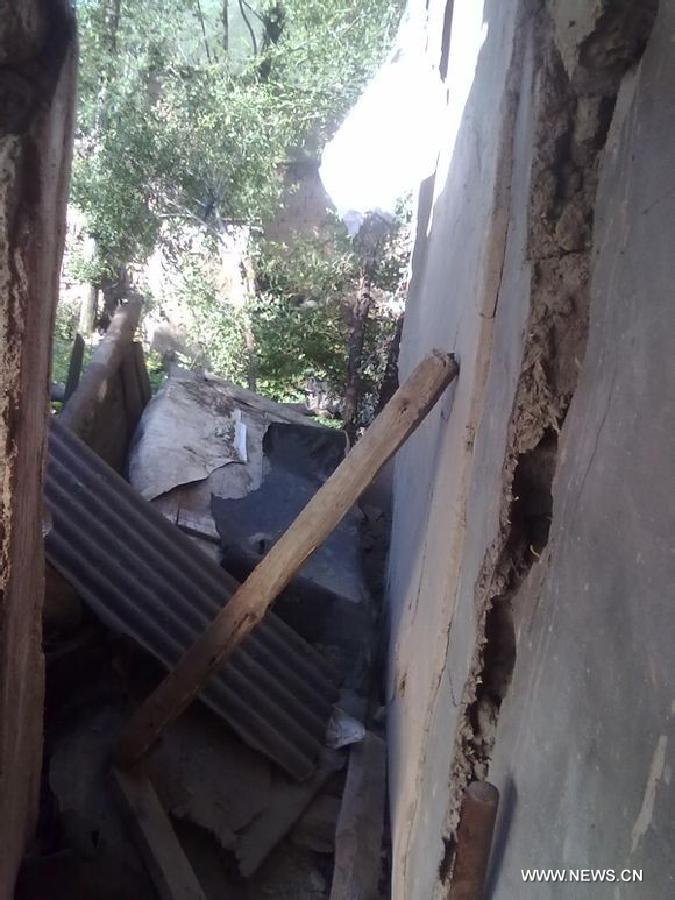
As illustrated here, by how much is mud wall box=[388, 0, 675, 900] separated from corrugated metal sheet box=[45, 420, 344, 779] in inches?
33.5

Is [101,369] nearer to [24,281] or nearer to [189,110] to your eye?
[24,281]

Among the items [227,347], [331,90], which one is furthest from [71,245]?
[331,90]

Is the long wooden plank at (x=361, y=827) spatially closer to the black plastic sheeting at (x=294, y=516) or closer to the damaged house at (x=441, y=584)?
the damaged house at (x=441, y=584)

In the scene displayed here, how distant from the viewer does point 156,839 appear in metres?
2.18

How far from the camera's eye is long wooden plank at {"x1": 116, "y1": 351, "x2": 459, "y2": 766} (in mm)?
2010

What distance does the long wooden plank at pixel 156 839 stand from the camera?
6.88ft

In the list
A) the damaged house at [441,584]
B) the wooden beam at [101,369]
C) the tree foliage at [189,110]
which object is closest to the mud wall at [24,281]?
the damaged house at [441,584]

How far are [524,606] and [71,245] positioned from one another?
779 centimetres

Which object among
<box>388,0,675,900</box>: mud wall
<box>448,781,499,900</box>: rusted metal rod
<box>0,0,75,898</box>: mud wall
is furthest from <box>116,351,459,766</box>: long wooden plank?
<box>448,781,499,900</box>: rusted metal rod

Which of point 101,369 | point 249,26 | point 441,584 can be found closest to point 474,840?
point 441,584

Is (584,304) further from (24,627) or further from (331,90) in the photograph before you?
(331,90)

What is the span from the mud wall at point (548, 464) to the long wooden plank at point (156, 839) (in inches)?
24.8

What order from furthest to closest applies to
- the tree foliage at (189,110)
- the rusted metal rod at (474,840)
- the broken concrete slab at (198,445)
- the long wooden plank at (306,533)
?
the tree foliage at (189,110) < the broken concrete slab at (198,445) < the long wooden plank at (306,533) < the rusted metal rod at (474,840)

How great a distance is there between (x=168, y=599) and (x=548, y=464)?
1.98m
